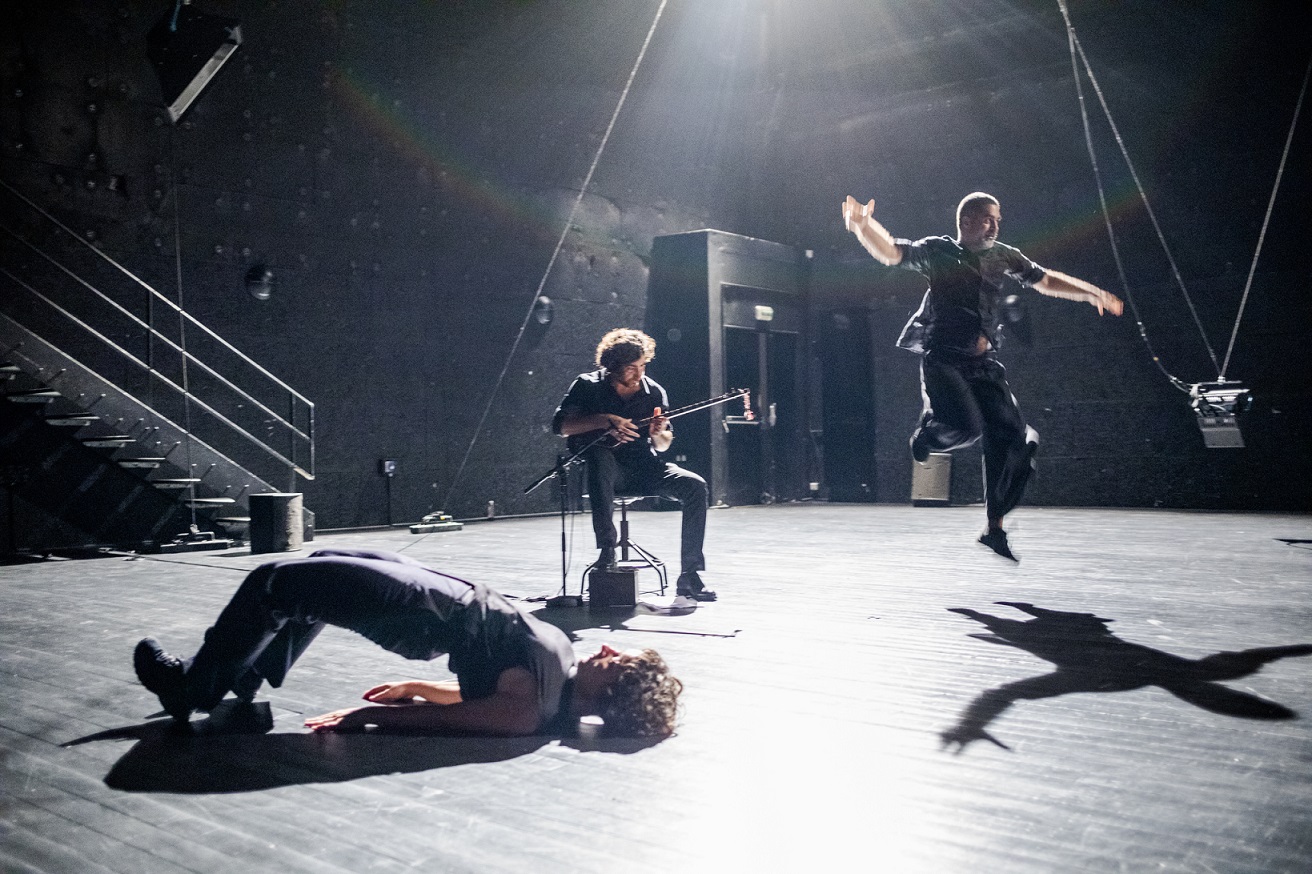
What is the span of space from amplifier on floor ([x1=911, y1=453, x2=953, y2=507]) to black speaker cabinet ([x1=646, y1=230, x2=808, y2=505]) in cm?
→ 166

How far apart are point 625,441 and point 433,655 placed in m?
2.63

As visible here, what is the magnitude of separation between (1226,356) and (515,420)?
7152mm

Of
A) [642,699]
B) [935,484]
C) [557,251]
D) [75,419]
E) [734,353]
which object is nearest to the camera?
[642,699]

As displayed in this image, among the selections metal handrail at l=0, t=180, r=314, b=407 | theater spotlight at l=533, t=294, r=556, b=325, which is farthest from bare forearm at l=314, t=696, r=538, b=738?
theater spotlight at l=533, t=294, r=556, b=325

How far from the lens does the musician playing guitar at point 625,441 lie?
5.46m

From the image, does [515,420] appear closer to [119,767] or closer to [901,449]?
[901,449]

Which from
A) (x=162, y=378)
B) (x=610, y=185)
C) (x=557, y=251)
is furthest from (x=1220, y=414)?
(x=162, y=378)

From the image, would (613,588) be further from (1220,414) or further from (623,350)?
(1220,414)

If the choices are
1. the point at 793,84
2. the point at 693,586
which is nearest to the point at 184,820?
the point at 693,586

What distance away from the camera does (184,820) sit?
7.54 feet

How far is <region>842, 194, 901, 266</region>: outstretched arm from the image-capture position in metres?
5.12

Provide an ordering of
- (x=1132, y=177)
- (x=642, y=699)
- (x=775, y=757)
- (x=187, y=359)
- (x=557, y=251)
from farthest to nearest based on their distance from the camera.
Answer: (x=557, y=251) → (x=1132, y=177) → (x=187, y=359) → (x=642, y=699) → (x=775, y=757)

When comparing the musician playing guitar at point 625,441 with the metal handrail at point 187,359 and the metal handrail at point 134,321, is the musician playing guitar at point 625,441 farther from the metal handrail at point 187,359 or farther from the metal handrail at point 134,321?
the metal handrail at point 134,321

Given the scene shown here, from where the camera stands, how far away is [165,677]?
2.97 m
